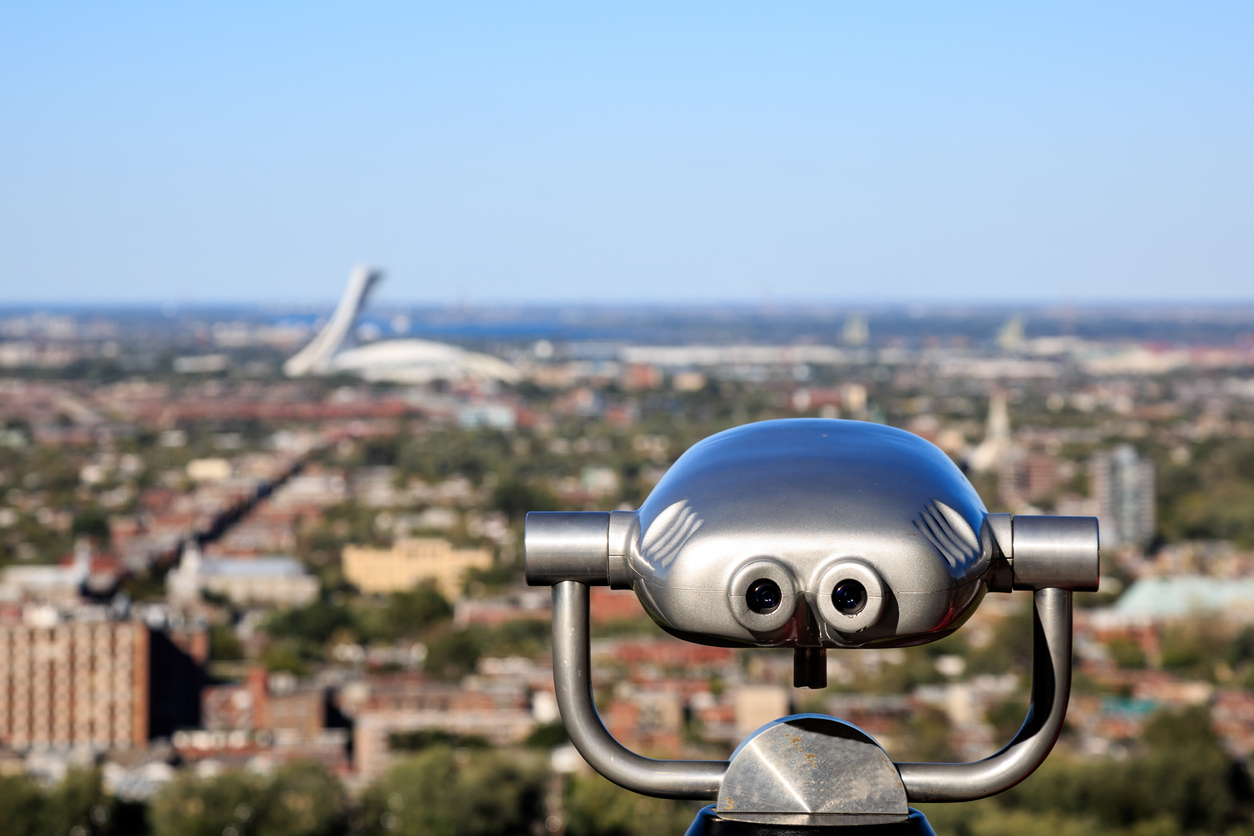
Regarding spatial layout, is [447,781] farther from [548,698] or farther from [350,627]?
[350,627]

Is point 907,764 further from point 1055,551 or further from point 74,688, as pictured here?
point 74,688

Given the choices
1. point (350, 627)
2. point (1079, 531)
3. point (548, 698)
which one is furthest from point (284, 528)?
point (1079, 531)

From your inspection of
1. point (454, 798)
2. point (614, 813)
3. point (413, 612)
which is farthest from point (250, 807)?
point (413, 612)

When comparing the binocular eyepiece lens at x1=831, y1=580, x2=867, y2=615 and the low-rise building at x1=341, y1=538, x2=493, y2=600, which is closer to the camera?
the binocular eyepiece lens at x1=831, y1=580, x2=867, y2=615

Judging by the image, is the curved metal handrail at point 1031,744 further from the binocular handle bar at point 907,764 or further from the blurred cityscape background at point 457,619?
the blurred cityscape background at point 457,619

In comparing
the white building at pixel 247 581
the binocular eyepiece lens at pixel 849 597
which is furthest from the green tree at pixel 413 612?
the binocular eyepiece lens at pixel 849 597

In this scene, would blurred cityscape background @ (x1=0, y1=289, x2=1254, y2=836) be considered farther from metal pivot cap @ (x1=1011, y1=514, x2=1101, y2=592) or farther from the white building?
metal pivot cap @ (x1=1011, y1=514, x2=1101, y2=592)

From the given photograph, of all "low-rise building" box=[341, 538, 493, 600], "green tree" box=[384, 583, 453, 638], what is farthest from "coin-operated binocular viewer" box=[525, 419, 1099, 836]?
"low-rise building" box=[341, 538, 493, 600]
